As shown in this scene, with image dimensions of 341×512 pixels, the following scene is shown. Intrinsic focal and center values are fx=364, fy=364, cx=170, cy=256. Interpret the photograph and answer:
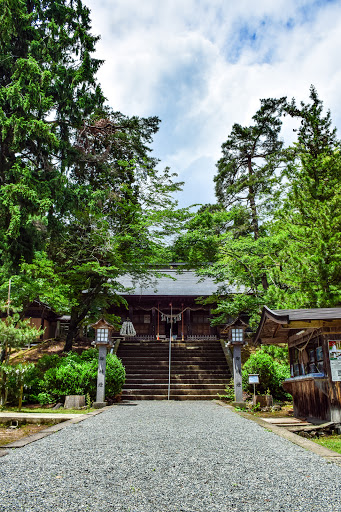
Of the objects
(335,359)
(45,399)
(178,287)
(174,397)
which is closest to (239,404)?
(174,397)

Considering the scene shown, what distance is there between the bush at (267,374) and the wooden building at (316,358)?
2585 millimetres

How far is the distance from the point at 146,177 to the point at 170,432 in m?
13.3

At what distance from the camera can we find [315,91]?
1152 centimetres

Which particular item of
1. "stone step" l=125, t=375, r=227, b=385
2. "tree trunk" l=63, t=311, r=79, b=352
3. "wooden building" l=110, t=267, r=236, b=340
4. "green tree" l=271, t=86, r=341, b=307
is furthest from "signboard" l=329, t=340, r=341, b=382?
"wooden building" l=110, t=267, r=236, b=340

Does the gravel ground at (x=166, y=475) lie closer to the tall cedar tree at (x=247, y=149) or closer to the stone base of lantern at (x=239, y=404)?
the stone base of lantern at (x=239, y=404)

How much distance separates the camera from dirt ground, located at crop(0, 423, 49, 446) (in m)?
5.67

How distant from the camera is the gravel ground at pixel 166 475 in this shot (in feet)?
8.70

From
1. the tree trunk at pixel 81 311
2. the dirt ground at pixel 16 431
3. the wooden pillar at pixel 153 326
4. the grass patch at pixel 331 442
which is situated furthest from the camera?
the wooden pillar at pixel 153 326

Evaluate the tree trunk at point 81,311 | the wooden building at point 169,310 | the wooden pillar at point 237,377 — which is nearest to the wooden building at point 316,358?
the wooden pillar at point 237,377

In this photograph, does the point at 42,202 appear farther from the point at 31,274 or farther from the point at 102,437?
the point at 102,437

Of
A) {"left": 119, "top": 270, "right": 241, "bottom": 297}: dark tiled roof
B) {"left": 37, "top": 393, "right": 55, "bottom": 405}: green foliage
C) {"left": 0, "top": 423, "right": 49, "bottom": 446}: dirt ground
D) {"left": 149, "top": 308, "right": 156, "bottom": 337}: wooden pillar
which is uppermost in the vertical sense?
{"left": 119, "top": 270, "right": 241, "bottom": 297}: dark tiled roof

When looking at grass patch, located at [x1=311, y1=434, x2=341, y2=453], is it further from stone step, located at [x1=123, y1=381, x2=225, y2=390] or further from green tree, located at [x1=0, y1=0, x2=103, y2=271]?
green tree, located at [x1=0, y1=0, x2=103, y2=271]

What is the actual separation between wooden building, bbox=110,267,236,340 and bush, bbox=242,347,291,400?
901 cm

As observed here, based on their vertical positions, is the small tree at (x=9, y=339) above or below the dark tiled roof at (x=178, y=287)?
below
